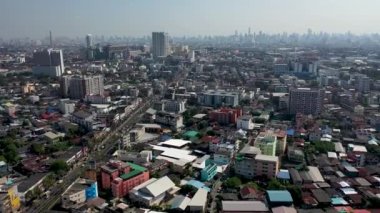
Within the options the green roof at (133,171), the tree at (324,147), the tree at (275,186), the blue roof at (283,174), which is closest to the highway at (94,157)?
the green roof at (133,171)

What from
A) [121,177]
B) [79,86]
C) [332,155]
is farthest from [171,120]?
[79,86]

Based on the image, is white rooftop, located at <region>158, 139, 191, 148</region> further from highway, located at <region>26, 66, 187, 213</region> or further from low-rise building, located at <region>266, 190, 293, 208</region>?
low-rise building, located at <region>266, 190, 293, 208</region>

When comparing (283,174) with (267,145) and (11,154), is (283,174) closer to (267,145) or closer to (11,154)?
(267,145)

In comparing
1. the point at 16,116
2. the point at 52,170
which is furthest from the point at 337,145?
the point at 16,116

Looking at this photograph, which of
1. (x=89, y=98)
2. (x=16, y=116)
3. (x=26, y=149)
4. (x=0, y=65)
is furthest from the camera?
(x=0, y=65)

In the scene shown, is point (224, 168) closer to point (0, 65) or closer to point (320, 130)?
point (320, 130)

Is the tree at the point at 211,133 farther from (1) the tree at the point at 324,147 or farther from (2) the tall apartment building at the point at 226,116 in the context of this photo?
(1) the tree at the point at 324,147
